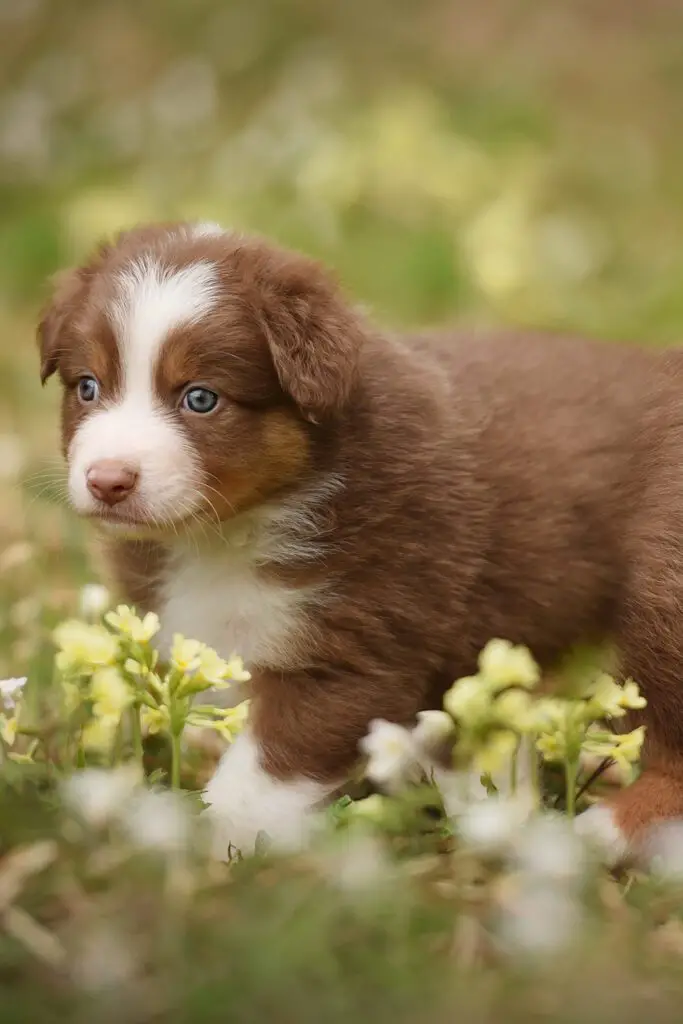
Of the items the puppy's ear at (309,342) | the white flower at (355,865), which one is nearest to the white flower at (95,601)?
the puppy's ear at (309,342)

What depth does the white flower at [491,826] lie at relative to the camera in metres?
2.77

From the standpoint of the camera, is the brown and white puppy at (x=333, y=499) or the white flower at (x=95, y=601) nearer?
the brown and white puppy at (x=333, y=499)

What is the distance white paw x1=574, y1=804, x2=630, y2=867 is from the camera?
3.29 metres

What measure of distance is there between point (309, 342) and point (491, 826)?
1.16 m

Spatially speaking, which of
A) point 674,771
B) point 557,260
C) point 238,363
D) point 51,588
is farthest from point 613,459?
point 557,260

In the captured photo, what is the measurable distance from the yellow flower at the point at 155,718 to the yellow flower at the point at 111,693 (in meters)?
0.08

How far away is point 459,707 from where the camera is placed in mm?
2875

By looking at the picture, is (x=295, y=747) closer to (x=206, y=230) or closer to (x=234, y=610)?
(x=234, y=610)

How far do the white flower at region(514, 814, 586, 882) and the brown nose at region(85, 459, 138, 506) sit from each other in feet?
3.65

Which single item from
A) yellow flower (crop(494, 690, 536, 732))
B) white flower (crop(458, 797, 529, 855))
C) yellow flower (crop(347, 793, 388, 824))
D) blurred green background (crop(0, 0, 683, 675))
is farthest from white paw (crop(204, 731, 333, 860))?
blurred green background (crop(0, 0, 683, 675))

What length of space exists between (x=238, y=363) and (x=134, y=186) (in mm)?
5052

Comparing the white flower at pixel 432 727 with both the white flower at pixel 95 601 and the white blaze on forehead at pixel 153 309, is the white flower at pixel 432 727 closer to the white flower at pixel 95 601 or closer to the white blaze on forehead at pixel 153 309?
the white flower at pixel 95 601

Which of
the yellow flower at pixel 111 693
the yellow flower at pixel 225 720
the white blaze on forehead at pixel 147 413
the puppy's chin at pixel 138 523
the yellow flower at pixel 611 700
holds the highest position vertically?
the white blaze on forehead at pixel 147 413

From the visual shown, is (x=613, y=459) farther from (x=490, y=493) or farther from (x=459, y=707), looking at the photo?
(x=459, y=707)
